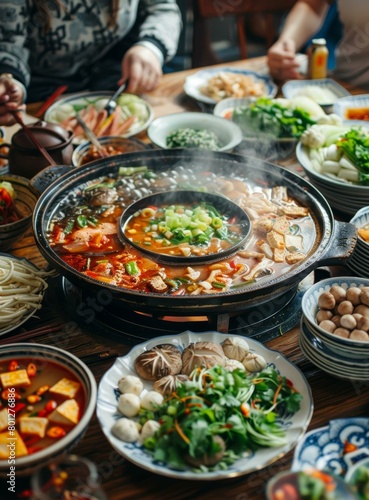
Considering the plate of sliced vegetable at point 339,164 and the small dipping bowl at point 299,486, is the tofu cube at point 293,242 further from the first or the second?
the small dipping bowl at point 299,486

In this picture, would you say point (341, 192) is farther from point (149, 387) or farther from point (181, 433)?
point (181, 433)

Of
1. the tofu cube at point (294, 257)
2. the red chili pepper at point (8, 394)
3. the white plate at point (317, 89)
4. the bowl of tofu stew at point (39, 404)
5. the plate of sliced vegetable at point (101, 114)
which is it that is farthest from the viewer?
the white plate at point (317, 89)

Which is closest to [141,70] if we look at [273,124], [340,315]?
[273,124]

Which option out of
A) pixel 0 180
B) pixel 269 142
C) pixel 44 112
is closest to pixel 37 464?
pixel 0 180

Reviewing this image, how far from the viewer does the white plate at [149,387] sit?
5.20 feet

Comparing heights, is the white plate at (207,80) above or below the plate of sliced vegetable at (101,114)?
above

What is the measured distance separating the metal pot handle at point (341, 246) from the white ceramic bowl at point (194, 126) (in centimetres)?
124

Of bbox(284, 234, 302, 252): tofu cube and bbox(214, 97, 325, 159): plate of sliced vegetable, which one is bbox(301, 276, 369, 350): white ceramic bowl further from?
bbox(214, 97, 325, 159): plate of sliced vegetable

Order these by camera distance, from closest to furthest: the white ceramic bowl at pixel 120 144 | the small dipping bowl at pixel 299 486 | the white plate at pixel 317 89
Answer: the small dipping bowl at pixel 299 486
the white ceramic bowl at pixel 120 144
the white plate at pixel 317 89

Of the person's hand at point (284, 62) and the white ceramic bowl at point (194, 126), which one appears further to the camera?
the person's hand at point (284, 62)

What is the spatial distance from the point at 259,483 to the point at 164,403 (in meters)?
0.38

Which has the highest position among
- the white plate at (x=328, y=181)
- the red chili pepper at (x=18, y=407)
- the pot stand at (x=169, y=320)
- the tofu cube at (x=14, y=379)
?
the white plate at (x=328, y=181)

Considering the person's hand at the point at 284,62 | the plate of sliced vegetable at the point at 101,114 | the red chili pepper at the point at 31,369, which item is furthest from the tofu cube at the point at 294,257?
the person's hand at the point at 284,62

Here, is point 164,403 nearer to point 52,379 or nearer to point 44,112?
point 52,379
